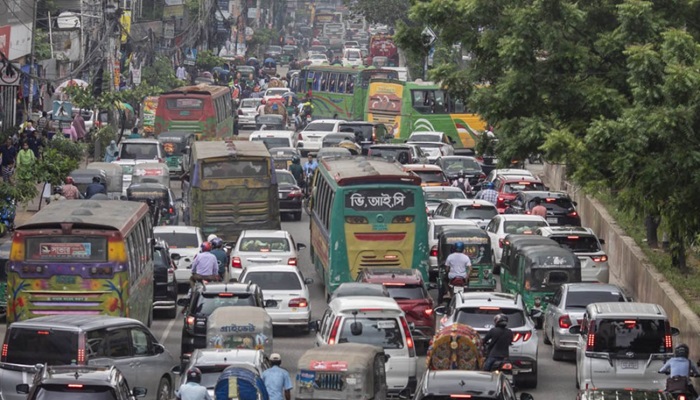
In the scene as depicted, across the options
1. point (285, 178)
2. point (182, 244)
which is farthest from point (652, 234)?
point (285, 178)

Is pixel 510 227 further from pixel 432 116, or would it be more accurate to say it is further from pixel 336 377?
pixel 432 116

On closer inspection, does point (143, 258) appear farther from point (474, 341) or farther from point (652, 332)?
point (652, 332)

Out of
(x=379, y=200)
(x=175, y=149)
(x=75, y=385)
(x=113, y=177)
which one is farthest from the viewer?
(x=175, y=149)

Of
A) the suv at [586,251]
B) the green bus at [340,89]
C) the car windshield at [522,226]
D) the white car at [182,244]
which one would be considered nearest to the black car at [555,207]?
the car windshield at [522,226]

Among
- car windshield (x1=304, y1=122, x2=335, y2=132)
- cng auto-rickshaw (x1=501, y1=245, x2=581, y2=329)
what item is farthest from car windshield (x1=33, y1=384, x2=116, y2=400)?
car windshield (x1=304, y1=122, x2=335, y2=132)

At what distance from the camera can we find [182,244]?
35.0 m

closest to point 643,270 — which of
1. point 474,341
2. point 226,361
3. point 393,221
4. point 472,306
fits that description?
point 393,221

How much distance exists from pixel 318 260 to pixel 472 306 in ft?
35.7

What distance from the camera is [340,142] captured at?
5806 cm

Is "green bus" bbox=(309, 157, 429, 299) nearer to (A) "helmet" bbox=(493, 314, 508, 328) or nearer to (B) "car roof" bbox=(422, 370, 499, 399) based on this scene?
(A) "helmet" bbox=(493, 314, 508, 328)

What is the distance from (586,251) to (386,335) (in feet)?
40.6

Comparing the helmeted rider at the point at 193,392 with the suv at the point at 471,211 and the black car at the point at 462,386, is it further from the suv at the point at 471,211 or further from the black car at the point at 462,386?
the suv at the point at 471,211

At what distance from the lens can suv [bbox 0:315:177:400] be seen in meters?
20.0

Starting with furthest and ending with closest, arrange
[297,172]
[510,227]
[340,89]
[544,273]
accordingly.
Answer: [340,89] → [297,172] → [510,227] → [544,273]
